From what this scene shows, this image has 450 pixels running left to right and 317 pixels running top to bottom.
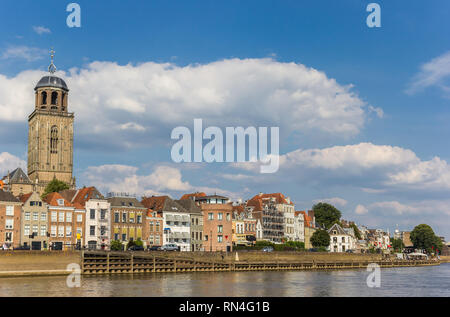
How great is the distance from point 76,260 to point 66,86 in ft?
256

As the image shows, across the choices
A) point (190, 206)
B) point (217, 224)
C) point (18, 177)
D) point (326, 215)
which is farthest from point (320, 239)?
point (18, 177)

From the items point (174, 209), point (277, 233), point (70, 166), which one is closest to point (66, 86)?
point (70, 166)

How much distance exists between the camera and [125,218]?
361 ft

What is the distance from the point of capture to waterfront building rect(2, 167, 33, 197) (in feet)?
440

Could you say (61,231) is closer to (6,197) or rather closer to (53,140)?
(6,197)

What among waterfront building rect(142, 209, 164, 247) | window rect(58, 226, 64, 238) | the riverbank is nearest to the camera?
the riverbank

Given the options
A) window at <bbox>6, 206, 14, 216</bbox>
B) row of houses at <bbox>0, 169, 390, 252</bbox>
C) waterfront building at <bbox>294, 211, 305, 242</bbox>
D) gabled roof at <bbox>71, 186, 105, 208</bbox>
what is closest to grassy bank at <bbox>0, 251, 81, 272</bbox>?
row of houses at <bbox>0, 169, 390, 252</bbox>

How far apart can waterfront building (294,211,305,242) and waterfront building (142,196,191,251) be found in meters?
42.6

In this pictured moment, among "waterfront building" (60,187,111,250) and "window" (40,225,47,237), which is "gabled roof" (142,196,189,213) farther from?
"window" (40,225,47,237)

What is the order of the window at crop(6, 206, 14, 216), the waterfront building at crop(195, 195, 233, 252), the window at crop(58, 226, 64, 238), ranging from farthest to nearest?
the waterfront building at crop(195, 195, 233, 252)
the window at crop(58, 226, 64, 238)
the window at crop(6, 206, 14, 216)

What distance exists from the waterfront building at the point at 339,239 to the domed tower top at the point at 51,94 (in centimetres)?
8269

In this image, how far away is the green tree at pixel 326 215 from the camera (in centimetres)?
18150

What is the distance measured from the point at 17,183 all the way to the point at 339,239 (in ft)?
294
